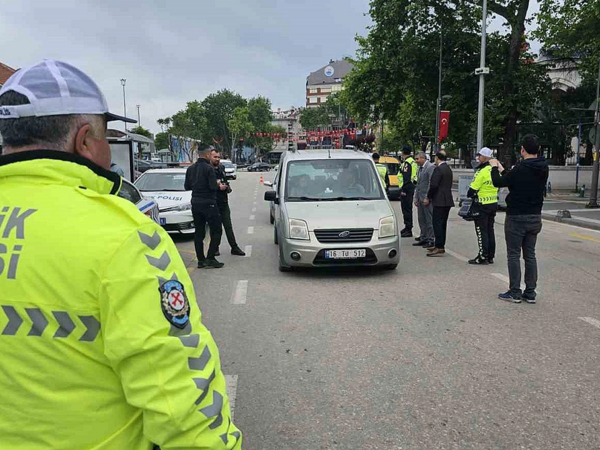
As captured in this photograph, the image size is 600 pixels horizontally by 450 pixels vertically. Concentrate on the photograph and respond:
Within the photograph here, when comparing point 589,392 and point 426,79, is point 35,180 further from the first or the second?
point 426,79

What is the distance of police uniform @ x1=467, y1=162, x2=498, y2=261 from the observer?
28.3 feet

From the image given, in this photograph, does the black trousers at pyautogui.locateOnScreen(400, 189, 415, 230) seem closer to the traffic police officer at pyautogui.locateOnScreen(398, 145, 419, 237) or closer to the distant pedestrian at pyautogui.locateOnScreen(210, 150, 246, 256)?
the traffic police officer at pyautogui.locateOnScreen(398, 145, 419, 237)

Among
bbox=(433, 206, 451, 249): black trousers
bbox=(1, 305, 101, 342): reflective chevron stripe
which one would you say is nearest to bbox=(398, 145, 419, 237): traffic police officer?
bbox=(433, 206, 451, 249): black trousers

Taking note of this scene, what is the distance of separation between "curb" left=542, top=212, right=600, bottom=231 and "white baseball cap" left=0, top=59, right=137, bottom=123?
14961mm

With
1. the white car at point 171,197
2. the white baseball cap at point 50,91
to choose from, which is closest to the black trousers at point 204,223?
the white car at point 171,197

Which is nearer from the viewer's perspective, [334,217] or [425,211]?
[334,217]

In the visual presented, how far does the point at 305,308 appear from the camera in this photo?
6195 mm

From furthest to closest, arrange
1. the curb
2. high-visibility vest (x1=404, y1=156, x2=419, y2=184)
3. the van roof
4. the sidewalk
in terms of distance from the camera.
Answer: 1. the sidewalk
2. the curb
3. high-visibility vest (x1=404, y1=156, x2=419, y2=184)
4. the van roof

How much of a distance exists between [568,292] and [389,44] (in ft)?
75.9

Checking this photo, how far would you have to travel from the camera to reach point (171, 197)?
462 inches

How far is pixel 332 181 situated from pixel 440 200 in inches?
81.7

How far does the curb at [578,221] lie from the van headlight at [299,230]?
9806 millimetres

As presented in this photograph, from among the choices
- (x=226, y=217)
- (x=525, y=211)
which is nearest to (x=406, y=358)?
(x=525, y=211)

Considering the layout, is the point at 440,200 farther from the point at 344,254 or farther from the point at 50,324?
the point at 50,324
